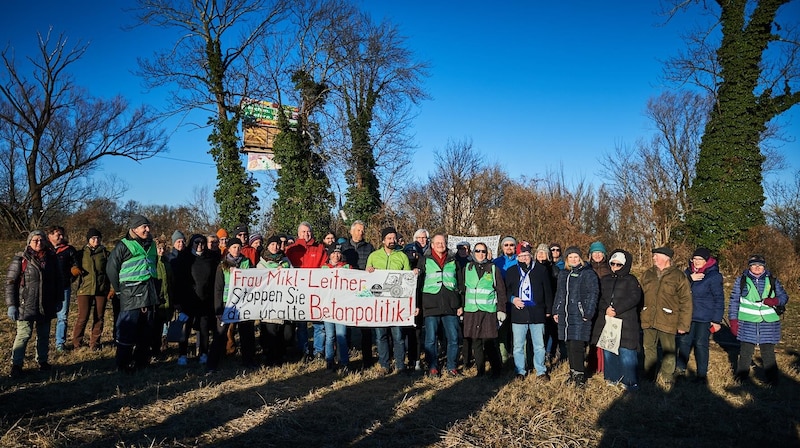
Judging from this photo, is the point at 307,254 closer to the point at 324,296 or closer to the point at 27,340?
the point at 324,296

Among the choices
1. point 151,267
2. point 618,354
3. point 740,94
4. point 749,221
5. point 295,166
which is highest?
point 740,94

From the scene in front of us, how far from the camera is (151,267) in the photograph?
7109mm

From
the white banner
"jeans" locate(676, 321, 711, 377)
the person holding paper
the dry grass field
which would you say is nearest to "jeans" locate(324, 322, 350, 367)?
the white banner

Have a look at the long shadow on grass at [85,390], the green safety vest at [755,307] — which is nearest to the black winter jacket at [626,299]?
the green safety vest at [755,307]

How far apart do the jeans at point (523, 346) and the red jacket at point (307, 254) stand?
10.3ft

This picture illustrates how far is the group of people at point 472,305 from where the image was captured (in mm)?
6996

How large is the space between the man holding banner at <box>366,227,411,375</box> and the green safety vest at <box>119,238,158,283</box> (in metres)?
3.01

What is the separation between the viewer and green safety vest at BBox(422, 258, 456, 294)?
745 cm

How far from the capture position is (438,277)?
24.5 ft

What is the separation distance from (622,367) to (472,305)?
83.5 inches

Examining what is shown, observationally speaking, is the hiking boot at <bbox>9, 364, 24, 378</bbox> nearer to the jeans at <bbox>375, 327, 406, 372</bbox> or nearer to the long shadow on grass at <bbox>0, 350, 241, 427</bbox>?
the long shadow on grass at <bbox>0, 350, 241, 427</bbox>

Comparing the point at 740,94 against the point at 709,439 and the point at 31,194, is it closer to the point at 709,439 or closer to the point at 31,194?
the point at 709,439

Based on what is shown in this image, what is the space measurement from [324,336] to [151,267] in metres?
2.77

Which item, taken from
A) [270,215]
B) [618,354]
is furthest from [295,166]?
[618,354]
